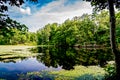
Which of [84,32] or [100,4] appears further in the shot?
[84,32]

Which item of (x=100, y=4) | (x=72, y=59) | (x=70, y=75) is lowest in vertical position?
(x=70, y=75)

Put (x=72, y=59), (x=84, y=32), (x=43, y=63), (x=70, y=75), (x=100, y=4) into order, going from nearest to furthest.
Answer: (x=100, y=4), (x=70, y=75), (x=43, y=63), (x=72, y=59), (x=84, y=32)

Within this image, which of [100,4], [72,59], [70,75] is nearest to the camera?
[100,4]

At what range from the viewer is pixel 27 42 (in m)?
171

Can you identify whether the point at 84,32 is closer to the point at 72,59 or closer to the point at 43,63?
the point at 72,59

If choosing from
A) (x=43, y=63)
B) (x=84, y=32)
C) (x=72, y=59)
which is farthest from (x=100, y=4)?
(x=84, y=32)

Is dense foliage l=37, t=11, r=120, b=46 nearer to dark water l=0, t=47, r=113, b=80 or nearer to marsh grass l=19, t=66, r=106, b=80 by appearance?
dark water l=0, t=47, r=113, b=80

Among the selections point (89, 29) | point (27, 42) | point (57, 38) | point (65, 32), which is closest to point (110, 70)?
point (89, 29)

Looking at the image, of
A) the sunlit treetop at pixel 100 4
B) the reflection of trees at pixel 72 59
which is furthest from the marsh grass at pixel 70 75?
the sunlit treetop at pixel 100 4

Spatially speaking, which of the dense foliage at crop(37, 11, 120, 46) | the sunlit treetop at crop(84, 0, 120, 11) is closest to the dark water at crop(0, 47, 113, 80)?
the sunlit treetop at crop(84, 0, 120, 11)

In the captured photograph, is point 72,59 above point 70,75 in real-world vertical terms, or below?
above

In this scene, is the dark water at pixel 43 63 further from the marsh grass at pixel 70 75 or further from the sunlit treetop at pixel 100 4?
the sunlit treetop at pixel 100 4

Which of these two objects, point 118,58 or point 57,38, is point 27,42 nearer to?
point 57,38

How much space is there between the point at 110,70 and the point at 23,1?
7.04m
